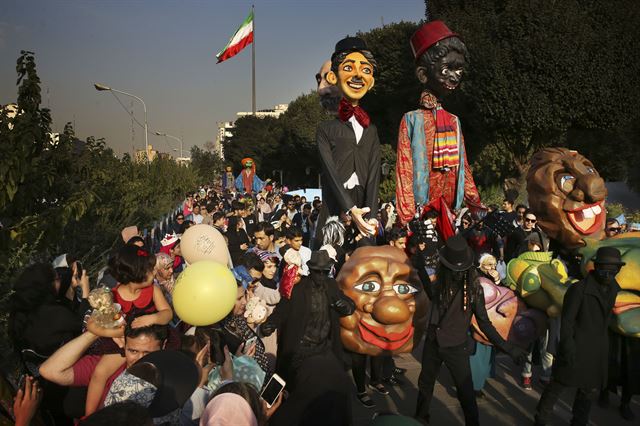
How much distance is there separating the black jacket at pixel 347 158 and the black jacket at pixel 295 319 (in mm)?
1297

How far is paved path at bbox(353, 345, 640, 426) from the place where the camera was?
4270mm

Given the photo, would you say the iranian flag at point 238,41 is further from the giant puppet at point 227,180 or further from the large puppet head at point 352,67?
the large puppet head at point 352,67

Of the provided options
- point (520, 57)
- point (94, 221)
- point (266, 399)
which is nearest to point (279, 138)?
point (520, 57)

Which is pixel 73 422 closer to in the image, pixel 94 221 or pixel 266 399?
pixel 266 399

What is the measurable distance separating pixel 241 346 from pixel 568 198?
3.39m

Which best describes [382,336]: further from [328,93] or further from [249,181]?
[249,181]

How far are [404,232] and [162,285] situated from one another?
2632mm

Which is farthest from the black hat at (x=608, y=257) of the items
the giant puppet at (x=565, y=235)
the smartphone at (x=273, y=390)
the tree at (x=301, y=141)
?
the tree at (x=301, y=141)

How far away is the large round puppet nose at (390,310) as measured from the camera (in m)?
3.91

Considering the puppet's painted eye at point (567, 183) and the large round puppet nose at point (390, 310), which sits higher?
the puppet's painted eye at point (567, 183)

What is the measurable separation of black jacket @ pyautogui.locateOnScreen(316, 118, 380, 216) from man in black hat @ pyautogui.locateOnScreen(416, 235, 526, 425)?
1.45m

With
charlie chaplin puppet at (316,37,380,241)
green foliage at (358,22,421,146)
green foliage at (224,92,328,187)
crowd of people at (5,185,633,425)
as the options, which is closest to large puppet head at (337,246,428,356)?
crowd of people at (5,185,633,425)

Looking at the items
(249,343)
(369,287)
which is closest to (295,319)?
(249,343)

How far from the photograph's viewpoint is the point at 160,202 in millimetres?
17594
